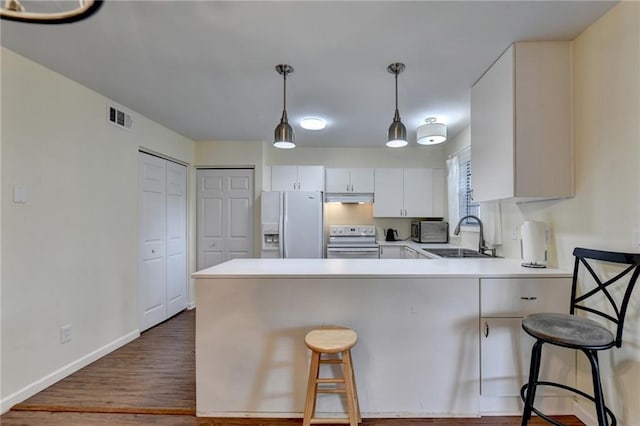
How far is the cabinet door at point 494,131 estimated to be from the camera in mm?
1951

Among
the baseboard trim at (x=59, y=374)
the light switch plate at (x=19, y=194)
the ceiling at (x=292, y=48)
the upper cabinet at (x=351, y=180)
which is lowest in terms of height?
the baseboard trim at (x=59, y=374)

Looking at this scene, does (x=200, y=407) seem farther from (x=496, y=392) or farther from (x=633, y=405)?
(x=633, y=405)

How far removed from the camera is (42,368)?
2.12 m

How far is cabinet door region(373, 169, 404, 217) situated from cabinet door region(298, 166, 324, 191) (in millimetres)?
863

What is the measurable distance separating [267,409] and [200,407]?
43 centimetres

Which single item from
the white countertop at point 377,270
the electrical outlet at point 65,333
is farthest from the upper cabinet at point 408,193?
Result: the electrical outlet at point 65,333

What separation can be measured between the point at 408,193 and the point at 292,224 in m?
1.79

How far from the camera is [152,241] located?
11.1ft

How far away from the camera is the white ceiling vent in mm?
2736

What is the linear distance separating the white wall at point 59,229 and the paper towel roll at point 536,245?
349 cm

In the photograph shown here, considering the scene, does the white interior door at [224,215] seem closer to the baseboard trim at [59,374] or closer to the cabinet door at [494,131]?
the baseboard trim at [59,374]

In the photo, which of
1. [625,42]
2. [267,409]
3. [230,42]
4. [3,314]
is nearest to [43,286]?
[3,314]

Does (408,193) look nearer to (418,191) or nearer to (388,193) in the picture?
(418,191)

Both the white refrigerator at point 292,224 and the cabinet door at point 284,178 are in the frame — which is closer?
the white refrigerator at point 292,224
